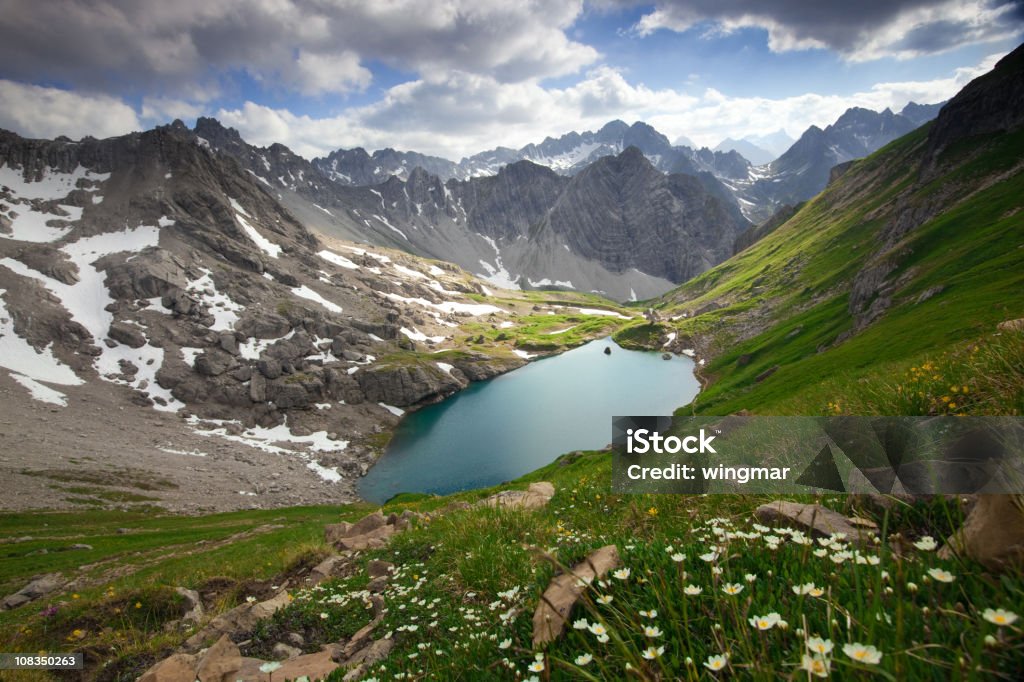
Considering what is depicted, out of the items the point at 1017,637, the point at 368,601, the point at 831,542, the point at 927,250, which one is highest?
the point at 927,250

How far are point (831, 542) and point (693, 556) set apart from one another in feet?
3.64

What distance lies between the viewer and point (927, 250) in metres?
68.5

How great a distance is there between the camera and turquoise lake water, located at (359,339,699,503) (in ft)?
281

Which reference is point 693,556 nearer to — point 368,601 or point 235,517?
point 368,601

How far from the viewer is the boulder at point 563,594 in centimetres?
385

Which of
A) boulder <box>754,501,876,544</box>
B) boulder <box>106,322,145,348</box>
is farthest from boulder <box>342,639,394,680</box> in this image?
boulder <box>106,322,145,348</box>

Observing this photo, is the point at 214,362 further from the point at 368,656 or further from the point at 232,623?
the point at 368,656

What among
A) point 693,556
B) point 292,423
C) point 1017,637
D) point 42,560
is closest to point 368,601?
point 693,556

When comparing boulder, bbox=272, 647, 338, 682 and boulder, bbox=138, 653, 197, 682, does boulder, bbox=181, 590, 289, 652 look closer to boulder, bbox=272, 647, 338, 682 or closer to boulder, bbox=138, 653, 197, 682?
boulder, bbox=138, 653, 197, 682

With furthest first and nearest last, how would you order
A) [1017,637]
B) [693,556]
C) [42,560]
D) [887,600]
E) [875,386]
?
[42,560] → [875,386] → [693,556] → [887,600] → [1017,637]

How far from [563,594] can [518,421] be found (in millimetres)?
105158

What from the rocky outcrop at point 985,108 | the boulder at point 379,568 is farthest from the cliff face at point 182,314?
the rocky outcrop at point 985,108

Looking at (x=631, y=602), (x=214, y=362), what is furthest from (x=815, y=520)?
(x=214, y=362)

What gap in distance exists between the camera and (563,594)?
14.3ft
